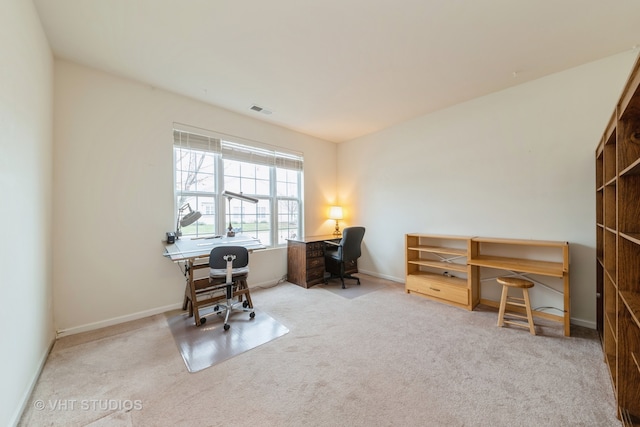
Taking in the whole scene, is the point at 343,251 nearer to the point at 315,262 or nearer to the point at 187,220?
the point at 315,262

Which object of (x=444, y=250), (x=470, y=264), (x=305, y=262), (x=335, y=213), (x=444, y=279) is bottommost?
(x=444, y=279)

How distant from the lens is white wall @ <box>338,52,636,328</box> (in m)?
2.43

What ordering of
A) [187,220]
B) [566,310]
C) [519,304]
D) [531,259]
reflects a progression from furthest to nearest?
[187,220] → [531,259] → [519,304] → [566,310]

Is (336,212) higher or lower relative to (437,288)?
higher

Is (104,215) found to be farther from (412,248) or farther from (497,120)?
(497,120)

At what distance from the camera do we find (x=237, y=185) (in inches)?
145

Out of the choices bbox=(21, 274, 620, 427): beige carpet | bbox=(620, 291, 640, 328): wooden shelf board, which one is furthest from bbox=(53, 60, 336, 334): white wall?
bbox=(620, 291, 640, 328): wooden shelf board

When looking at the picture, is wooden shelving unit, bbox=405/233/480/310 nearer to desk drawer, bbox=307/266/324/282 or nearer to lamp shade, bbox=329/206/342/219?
desk drawer, bbox=307/266/324/282

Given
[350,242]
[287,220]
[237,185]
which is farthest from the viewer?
[287,220]

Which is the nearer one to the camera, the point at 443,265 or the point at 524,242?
the point at 524,242

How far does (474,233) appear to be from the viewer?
321 centimetres

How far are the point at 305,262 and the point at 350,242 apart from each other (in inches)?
31.5

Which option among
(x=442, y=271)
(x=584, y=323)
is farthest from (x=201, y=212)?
(x=584, y=323)

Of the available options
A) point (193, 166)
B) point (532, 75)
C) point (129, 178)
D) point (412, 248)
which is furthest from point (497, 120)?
point (129, 178)
